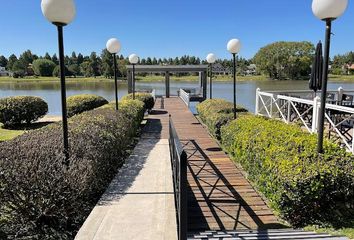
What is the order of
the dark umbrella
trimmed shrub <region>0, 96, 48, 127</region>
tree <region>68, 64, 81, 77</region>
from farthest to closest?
1. tree <region>68, 64, 81, 77</region>
2. trimmed shrub <region>0, 96, 48, 127</region>
3. the dark umbrella

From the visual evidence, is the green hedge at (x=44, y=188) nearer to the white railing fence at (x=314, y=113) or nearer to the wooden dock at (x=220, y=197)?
the wooden dock at (x=220, y=197)

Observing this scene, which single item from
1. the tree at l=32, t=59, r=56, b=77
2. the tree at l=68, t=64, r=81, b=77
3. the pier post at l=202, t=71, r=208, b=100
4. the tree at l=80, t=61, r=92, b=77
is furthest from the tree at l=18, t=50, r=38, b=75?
the pier post at l=202, t=71, r=208, b=100

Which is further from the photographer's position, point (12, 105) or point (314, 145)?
point (12, 105)

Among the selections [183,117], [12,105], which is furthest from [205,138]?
[12,105]

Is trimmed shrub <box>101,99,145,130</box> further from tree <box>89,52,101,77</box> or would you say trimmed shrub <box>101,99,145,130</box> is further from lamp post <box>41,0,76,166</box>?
tree <box>89,52,101,77</box>

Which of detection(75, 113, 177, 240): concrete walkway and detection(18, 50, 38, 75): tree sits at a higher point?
detection(18, 50, 38, 75): tree

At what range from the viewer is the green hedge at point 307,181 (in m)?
3.37

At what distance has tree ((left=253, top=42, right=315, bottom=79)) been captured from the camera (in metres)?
58.7

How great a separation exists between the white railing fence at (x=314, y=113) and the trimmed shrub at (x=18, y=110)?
8688mm

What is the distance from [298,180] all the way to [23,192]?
9.67ft

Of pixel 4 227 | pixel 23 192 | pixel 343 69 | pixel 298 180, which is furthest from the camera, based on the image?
pixel 343 69

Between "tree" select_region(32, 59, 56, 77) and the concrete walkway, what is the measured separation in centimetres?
7555

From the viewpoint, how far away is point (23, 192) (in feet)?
9.54

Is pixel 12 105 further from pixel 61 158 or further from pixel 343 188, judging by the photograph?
pixel 343 188
